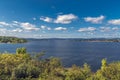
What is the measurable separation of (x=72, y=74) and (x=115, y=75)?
11.2m

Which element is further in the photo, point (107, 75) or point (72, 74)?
point (107, 75)

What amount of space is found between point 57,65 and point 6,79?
20.9 m

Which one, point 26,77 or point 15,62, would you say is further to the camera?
point 15,62

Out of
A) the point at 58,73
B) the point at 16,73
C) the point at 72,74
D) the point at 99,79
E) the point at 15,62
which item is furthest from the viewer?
the point at 15,62

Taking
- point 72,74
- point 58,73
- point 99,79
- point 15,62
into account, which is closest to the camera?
point 99,79

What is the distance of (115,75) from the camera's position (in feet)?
150

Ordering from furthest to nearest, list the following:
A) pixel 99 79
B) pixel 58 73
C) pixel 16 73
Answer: pixel 58 73, pixel 16 73, pixel 99 79

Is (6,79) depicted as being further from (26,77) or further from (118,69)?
(118,69)

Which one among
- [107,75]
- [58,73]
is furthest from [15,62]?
[107,75]

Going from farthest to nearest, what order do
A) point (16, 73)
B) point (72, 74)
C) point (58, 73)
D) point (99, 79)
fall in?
point (58, 73), point (16, 73), point (72, 74), point (99, 79)

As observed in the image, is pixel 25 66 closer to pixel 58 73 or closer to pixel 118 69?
pixel 58 73

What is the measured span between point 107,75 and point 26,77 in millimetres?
21114

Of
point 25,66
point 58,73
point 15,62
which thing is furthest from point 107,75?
point 15,62

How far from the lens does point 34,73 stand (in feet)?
159
